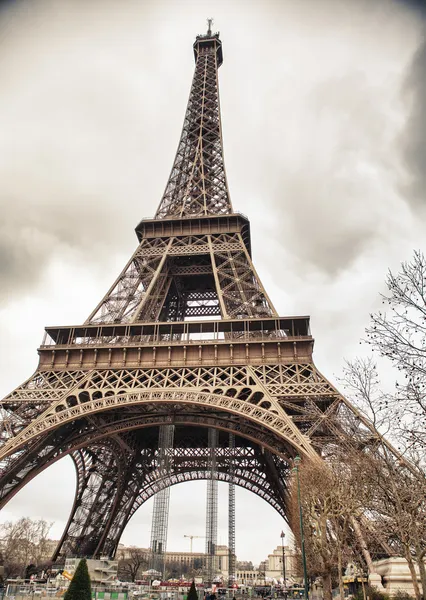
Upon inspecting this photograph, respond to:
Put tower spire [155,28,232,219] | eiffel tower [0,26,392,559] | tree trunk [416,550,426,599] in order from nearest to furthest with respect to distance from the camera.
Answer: tree trunk [416,550,426,599]
eiffel tower [0,26,392,559]
tower spire [155,28,232,219]

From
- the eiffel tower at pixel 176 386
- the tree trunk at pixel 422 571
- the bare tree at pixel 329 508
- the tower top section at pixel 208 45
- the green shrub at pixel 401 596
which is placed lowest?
the green shrub at pixel 401 596

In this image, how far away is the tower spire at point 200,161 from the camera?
147ft

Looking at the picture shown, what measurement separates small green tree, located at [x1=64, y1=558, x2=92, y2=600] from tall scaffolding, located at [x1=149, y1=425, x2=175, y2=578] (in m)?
20.6

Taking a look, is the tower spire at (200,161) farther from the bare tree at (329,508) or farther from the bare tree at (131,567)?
the bare tree at (131,567)

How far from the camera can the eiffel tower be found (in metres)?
26.4

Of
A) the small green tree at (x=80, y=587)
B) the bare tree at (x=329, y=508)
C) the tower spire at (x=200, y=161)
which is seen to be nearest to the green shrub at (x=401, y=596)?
the bare tree at (x=329, y=508)

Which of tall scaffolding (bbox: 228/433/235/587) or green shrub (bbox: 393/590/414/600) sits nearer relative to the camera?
green shrub (bbox: 393/590/414/600)

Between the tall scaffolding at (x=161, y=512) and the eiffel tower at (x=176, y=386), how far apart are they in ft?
2.45

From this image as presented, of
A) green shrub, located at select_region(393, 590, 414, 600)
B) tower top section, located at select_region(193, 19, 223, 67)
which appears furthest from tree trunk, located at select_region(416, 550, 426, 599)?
tower top section, located at select_region(193, 19, 223, 67)

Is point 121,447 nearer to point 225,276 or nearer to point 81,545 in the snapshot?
point 81,545

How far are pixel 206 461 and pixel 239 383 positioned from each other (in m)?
17.5

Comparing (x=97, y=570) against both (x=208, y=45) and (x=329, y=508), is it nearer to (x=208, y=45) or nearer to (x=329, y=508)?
(x=329, y=508)

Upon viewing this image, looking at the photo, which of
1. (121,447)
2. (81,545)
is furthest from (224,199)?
(81,545)

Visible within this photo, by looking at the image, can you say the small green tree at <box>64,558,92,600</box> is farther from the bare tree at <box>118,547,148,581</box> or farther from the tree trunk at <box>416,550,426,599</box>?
the bare tree at <box>118,547,148,581</box>
